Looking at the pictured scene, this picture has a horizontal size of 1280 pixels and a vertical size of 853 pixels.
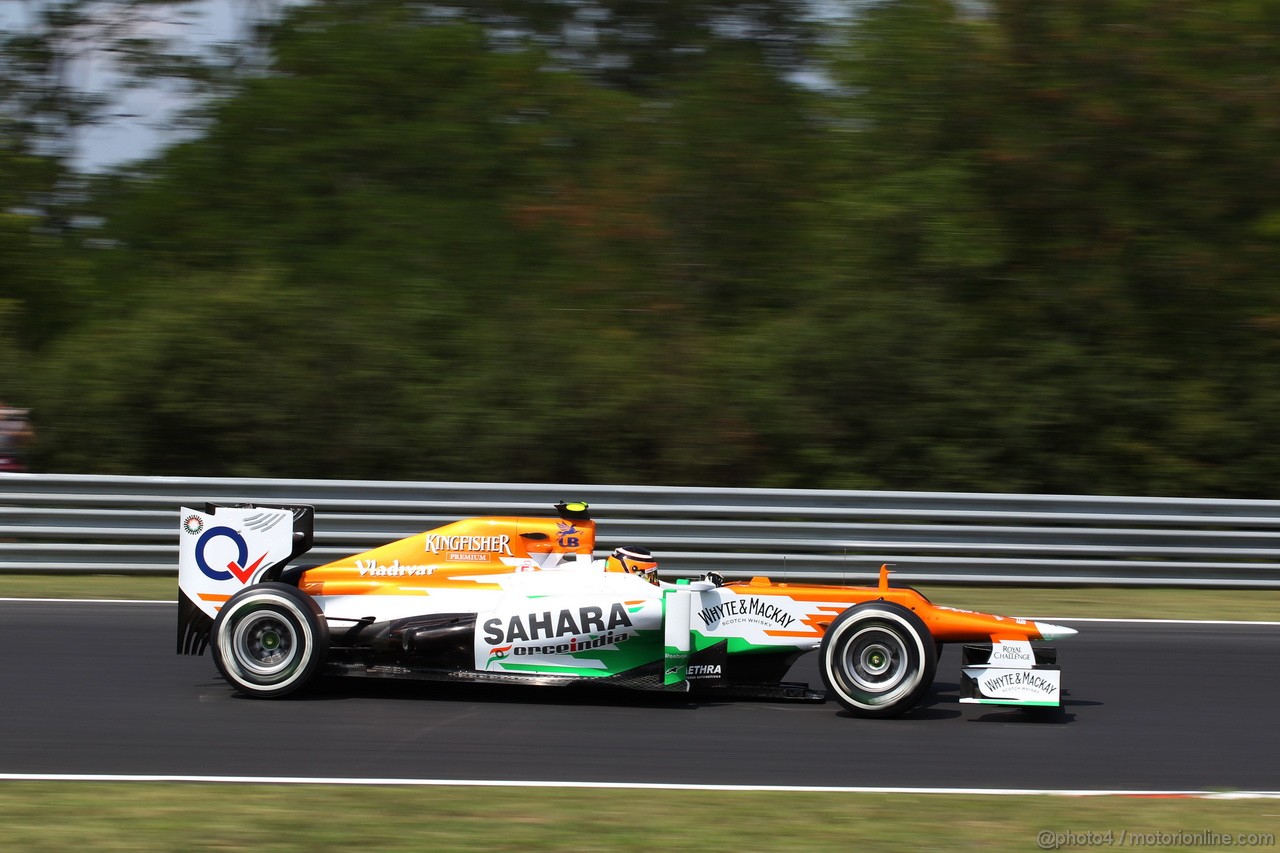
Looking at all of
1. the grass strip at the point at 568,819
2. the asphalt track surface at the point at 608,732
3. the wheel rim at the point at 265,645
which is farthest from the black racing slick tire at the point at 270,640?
the grass strip at the point at 568,819

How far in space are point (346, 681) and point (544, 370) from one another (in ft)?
21.1

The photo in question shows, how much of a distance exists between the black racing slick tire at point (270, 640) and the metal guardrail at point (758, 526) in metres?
3.89

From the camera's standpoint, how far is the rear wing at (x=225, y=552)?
283 inches

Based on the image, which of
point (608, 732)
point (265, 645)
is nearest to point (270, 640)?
point (265, 645)

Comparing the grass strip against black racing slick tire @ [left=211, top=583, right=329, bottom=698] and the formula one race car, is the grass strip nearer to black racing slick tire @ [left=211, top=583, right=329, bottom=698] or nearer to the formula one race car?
the formula one race car

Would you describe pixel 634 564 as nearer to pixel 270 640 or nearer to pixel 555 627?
pixel 555 627

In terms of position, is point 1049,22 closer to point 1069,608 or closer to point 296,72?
point 1069,608

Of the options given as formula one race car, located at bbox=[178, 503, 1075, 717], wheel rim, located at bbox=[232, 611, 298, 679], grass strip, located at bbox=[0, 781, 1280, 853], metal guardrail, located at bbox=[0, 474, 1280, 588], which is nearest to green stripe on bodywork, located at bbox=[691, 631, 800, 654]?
formula one race car, located at bbox=[178, 503, 1075, 717]

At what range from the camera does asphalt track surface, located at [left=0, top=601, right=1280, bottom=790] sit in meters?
5.83

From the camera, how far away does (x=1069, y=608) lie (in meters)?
10.4

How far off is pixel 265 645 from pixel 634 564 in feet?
6.76

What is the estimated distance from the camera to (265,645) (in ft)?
23.2

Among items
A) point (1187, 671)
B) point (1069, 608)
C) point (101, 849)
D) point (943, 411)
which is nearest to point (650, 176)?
point (943, 411)

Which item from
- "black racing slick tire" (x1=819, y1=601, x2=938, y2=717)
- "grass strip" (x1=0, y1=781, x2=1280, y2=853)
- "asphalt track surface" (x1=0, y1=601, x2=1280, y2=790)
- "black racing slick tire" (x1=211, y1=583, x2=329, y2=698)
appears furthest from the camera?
"black racing slick tire" (x1=211, y1=583, x2=329, y2=698)
